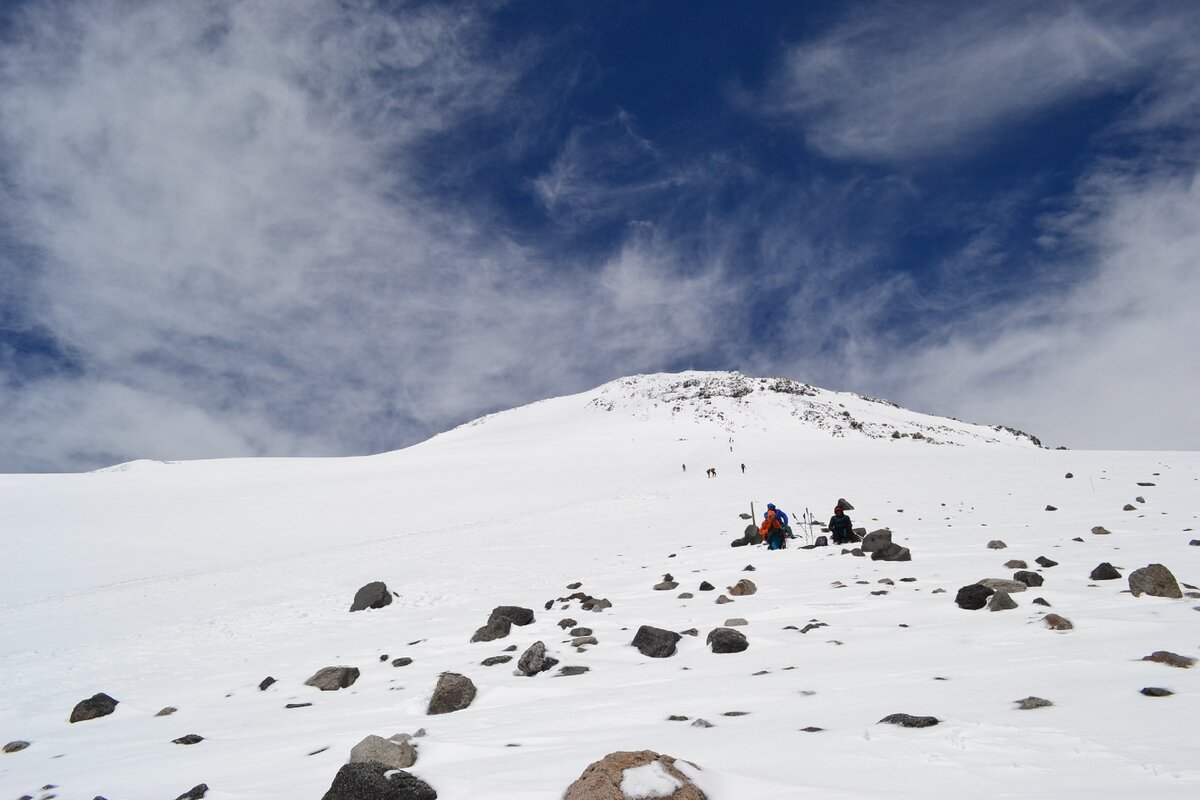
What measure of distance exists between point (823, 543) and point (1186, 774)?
477 inches

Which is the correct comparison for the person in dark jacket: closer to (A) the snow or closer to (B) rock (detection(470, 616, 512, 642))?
(B) rock (detection(470, 616, 512, 642))

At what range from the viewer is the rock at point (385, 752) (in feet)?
13.5

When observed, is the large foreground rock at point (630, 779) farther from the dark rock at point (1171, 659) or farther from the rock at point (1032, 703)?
the dark rock at point (1171, 659)

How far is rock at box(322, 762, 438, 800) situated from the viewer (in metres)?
3.45

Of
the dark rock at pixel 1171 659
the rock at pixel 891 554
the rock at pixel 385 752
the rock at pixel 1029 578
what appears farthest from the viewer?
the rock at pixel 891 554

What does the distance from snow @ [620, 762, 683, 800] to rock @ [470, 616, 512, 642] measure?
20.4ft

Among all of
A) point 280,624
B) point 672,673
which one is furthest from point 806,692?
point 280,624

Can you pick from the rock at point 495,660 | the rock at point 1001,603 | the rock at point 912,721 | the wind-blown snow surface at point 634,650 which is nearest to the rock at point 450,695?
the wind-blown snow surface at point 634,650

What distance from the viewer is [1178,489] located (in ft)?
59.0

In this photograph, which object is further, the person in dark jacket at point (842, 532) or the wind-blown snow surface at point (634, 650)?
the person in dark jacket at point (842, 532)

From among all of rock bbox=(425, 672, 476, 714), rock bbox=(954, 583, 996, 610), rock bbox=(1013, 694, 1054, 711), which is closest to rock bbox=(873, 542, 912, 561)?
rock bbox=(954, 583, 996, 610)

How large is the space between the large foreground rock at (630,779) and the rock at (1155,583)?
6.47 meters

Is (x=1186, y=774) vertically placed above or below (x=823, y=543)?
below

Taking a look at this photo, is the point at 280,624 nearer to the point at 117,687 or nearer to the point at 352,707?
the point at 117,687
